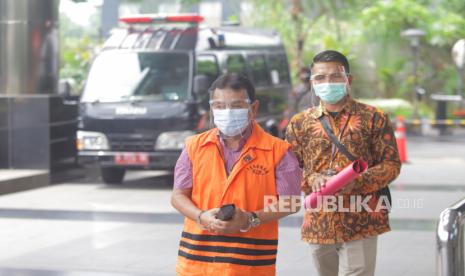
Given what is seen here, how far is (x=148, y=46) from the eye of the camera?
15062 mm

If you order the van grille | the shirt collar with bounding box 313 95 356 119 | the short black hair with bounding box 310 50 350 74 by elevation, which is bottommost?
the van grille

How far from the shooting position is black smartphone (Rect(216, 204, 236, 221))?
4.21 meters

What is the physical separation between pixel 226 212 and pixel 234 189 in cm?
19

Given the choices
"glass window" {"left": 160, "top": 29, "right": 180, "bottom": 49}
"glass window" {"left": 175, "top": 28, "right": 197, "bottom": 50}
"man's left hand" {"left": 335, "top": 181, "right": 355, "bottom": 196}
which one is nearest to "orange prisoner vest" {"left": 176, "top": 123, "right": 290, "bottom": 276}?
"man's left hand" {"left": 335, "top": 181, "right": 355, "bottom": 196}

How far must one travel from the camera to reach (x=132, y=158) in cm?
1423

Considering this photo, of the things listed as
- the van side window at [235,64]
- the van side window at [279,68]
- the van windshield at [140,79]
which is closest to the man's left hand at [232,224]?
the van windshield at [140,79]

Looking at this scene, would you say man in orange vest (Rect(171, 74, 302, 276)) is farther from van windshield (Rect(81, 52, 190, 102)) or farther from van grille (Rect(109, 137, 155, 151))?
van windshield (Rect(81, 52, 190, 102))

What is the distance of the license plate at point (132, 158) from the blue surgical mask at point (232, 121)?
9.69m

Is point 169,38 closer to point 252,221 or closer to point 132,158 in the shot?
point 132,158

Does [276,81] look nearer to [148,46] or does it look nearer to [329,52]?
[148,46]

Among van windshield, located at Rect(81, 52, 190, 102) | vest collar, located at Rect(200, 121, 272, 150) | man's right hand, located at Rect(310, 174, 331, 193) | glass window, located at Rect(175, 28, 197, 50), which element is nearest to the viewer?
vest collar, located at Rect(200, 121, 272, 150)

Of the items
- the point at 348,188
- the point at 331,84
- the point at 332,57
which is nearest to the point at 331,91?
A: the point at 331,84

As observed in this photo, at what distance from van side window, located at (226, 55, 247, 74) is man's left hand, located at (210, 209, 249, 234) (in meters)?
11.1

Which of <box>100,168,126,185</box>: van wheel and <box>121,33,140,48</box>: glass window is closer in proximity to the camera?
<box>121,33,140,48</box>: glass window
